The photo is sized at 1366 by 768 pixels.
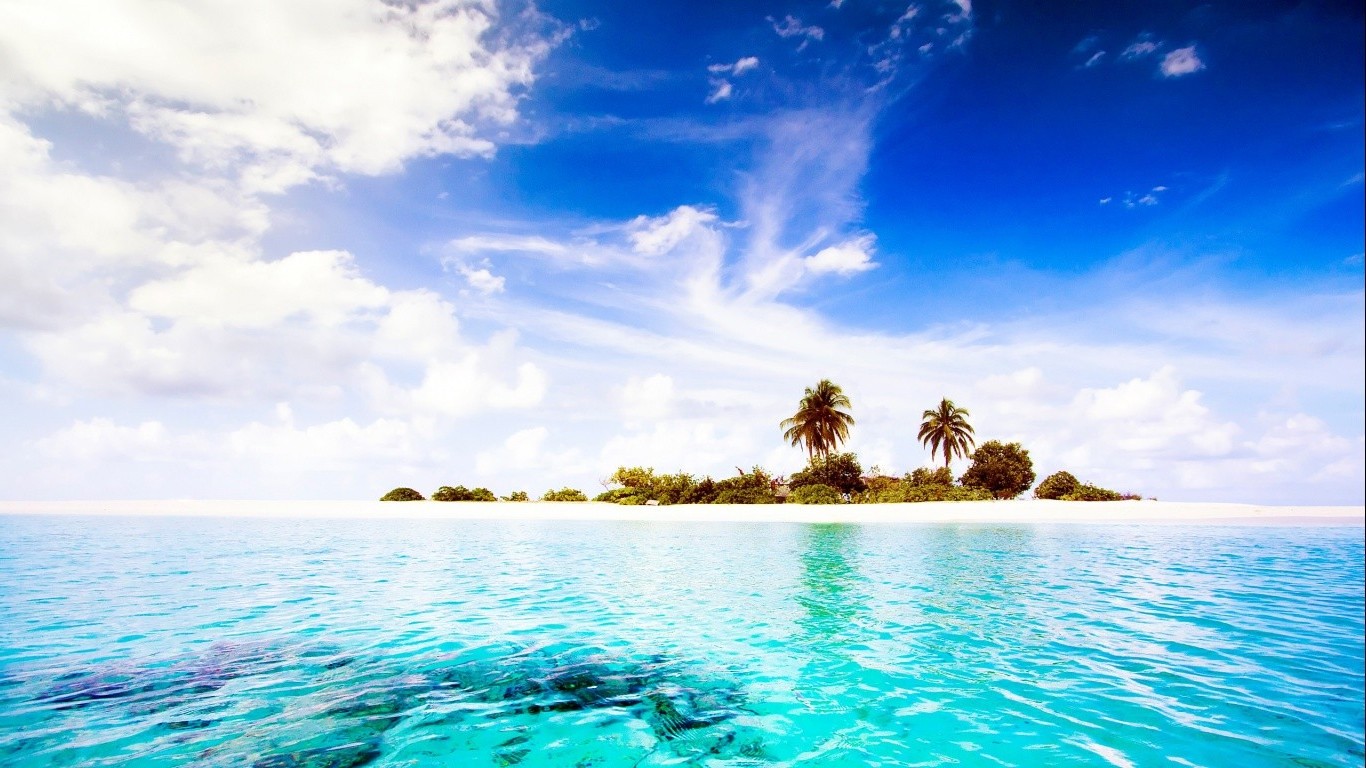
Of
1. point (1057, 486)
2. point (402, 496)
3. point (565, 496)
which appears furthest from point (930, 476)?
point (402, 496)

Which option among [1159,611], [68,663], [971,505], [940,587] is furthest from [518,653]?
[971,505]

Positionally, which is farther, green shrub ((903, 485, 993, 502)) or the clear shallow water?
green shrub ((903, 485, 993, 502))

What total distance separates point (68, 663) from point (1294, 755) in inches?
606

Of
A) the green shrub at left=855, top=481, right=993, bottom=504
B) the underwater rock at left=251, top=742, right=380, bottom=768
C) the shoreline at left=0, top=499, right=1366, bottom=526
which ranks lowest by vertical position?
the underwater rock at left=251, top=742, right=380, bottom=768

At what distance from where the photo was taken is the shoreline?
129 ft

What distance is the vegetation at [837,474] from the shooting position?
5484cm

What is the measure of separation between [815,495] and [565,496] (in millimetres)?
23371

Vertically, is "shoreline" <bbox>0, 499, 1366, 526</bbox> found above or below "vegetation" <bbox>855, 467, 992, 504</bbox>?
below

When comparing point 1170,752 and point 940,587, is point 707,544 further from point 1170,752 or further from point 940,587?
point 1170,752

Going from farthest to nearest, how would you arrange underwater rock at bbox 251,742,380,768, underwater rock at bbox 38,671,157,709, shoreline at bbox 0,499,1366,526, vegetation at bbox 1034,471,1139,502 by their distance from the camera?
1. vegetation at bbox 1034,471,1139,502
2. shoreline at bbox 0,499,1366,526
3. underwater rock at bbox 38,671,157,709
4. underwater rock at bbox 251,742,380,768

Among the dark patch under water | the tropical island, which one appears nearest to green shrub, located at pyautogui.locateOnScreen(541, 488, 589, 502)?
the tropical island

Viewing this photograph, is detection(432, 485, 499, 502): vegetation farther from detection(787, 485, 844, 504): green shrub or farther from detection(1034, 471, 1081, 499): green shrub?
detection(1034, 471, 1081, 499): green shrub

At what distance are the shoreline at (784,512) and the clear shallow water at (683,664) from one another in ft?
72.5

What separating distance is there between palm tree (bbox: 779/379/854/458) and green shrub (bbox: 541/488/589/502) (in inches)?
912
